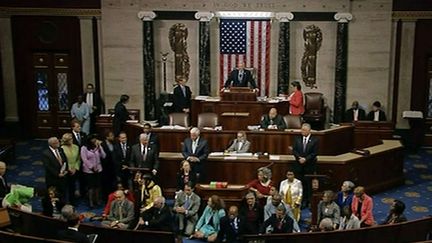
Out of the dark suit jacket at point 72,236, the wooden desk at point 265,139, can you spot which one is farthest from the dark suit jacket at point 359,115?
the dark suit jacket at point 72,236

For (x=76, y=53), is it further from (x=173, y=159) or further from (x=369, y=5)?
(x=369, y=5)

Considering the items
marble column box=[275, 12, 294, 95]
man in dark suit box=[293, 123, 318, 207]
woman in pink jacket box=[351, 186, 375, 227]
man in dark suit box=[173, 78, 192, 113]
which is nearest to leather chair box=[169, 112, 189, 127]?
man in dark suit box=[173, 78, 192, 113]

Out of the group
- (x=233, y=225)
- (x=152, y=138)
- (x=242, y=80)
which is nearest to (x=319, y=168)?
(x=233, y=225)

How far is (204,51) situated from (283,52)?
2171mm

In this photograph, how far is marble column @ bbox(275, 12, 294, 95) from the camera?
17078 millimetres

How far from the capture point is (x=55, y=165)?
11.9m

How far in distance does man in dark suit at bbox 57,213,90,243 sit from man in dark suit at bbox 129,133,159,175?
337 cm

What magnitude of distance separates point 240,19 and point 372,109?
4353 millimetres

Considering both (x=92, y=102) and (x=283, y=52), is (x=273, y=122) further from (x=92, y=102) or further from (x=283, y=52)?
(x=92, y=102)

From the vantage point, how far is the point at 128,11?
1733 cm

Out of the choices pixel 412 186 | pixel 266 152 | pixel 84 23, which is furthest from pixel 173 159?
pixel 84 23

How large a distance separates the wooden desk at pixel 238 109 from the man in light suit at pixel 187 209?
15.0ft

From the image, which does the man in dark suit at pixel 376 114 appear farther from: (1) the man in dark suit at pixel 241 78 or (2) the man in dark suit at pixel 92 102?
(2) the man in dark suit at pixel 92 102

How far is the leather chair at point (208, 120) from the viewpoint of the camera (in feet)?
48.4
